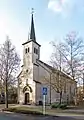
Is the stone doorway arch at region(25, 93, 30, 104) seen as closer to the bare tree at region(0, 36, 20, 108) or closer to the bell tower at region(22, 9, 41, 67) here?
the bell tower at region(22, 9, 41, 67)

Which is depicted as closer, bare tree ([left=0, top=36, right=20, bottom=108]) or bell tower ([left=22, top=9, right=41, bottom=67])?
bare tree ([left=0, top=36, right=20, bottom=108])

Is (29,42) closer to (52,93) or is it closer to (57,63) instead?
(52,93)

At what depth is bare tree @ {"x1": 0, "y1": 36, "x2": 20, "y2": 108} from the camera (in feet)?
101

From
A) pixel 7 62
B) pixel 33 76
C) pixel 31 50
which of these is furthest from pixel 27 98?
pixel 7 62

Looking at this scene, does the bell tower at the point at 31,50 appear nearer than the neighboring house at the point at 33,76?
No

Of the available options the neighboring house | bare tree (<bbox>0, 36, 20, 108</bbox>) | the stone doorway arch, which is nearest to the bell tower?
the neighboring house

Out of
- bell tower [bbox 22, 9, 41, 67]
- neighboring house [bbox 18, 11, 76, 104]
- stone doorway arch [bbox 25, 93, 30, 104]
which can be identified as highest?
bell tower [bbox 22, 9, 41, 67]

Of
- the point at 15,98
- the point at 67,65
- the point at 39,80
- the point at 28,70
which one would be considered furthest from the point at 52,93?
the point at 67,65

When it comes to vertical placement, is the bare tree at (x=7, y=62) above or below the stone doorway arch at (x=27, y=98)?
above

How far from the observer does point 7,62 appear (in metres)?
31.0

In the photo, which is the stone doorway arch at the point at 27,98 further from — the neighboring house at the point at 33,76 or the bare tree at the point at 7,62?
the bare tree at the point at 7,62

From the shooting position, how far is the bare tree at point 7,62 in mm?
30750

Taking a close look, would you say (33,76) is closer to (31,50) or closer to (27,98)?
(27,98)

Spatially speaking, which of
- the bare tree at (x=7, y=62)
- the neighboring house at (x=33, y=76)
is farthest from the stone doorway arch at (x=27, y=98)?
the bare tree at (x=7, y=62)
